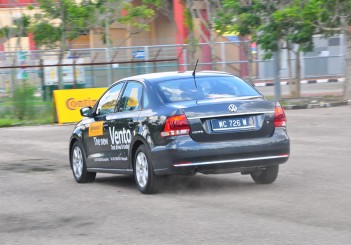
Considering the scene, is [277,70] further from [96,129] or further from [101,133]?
[101,133]

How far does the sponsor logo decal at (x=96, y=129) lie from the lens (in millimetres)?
12047

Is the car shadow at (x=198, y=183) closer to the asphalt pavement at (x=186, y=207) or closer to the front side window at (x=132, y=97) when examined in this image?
the asphalt pavement at (x=186, y=207)

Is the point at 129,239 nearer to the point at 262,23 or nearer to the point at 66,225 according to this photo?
the point at 66,225

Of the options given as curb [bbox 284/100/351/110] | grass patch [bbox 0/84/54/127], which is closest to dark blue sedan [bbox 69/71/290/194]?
curb [bbox 284/100/351/110]

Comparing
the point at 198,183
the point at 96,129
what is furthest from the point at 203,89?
the point at 96,129

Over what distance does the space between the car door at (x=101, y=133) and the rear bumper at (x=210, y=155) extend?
1624 mm

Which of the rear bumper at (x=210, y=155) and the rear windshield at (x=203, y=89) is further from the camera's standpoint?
the rear windshield at (x=203, y=89)

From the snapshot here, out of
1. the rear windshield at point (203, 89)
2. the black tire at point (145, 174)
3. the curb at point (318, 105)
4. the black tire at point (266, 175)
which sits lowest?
the curb at point (318, 105)

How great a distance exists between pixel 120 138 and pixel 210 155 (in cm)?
169

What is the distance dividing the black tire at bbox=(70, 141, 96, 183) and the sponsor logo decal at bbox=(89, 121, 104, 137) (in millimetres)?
506

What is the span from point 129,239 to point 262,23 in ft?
65.7

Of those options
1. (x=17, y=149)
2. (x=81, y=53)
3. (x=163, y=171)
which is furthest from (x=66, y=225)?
(x=81, y=53)

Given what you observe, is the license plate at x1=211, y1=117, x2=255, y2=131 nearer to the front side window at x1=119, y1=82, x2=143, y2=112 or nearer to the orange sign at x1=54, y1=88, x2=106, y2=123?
the front side window at x1=119, y1=82, x2=143, y2=112

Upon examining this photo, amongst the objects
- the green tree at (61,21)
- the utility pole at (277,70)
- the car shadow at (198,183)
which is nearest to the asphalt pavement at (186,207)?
the car shadow at (198,183)
